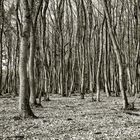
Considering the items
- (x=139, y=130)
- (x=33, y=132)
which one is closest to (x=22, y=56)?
(x=33, y=132)

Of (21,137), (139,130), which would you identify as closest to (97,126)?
(139,130)

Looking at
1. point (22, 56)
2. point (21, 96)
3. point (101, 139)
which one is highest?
point (22, 56)

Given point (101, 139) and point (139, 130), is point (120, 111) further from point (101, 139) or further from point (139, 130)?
point (101, 139)

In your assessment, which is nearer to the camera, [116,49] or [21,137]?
[21,137]

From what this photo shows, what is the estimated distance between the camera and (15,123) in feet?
25.3

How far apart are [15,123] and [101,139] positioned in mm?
2984

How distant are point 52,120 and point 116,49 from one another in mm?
4054

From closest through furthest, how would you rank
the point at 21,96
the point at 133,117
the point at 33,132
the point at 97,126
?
the point at 33,132 → the point at 97,126 → the point at 21,96 → the point at 133,117

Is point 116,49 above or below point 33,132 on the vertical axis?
above

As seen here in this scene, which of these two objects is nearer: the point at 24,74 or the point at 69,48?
the point at 24,74

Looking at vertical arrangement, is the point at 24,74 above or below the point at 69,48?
below

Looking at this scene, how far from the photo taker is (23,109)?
27.2 feet

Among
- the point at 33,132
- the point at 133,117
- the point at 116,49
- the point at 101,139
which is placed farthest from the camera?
the point at 116,49

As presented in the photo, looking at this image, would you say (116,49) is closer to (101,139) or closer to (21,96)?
(21,96)
